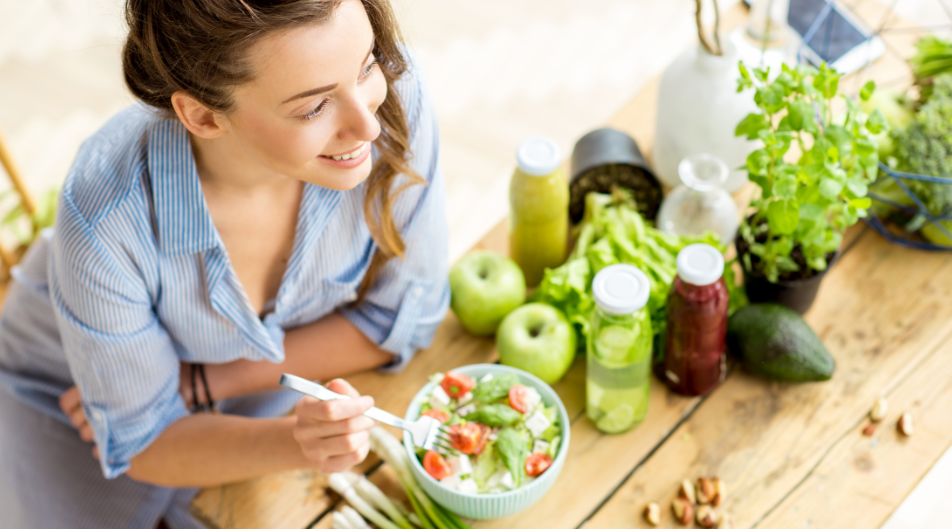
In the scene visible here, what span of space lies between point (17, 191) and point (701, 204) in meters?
2.02

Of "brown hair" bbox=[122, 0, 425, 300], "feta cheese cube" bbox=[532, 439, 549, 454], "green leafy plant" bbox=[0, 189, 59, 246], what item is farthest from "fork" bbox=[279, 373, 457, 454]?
"green leafy plant" bbox=[0, 189, 59, 246]

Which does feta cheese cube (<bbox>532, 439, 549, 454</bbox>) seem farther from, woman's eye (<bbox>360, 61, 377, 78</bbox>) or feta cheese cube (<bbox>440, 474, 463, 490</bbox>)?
woman's eye (<bbox>360, 61, 377, 78</bbox>)

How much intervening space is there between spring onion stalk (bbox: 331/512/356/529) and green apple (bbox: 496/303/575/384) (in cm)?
35

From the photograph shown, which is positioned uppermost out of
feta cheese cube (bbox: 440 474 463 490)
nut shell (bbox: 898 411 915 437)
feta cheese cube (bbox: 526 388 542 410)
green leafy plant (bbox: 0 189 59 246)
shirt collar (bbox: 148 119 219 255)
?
nut shell (bbox: 898 411 915 437)

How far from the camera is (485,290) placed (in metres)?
1.35

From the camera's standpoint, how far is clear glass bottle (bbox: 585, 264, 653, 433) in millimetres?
1094

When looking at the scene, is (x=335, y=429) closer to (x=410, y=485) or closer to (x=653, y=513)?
(x=410, y=485)

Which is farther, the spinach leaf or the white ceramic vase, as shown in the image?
the white ceramic vase

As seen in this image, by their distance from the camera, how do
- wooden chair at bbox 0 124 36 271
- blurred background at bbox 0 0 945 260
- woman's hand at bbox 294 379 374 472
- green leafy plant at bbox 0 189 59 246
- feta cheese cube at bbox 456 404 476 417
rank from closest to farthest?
woman's hand at bbox 294 379 374 472 < feta cheese cube at bbox 456 404 476 417 < wooden chair at bbox 0 124 36 271 < green leafy plant at bbox 0 189 59 246 < blurred background at bbox 0 0 945 260

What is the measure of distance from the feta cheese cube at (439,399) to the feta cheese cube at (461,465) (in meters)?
0.09

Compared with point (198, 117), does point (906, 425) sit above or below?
below

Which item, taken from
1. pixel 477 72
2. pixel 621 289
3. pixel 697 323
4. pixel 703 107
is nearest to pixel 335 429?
pixel 621 289

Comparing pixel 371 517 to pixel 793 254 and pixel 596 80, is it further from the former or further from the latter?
pixel 596 80

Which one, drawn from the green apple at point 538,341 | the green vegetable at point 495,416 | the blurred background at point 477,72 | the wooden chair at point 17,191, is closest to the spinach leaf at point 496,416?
the green vegetable at point 495,416
